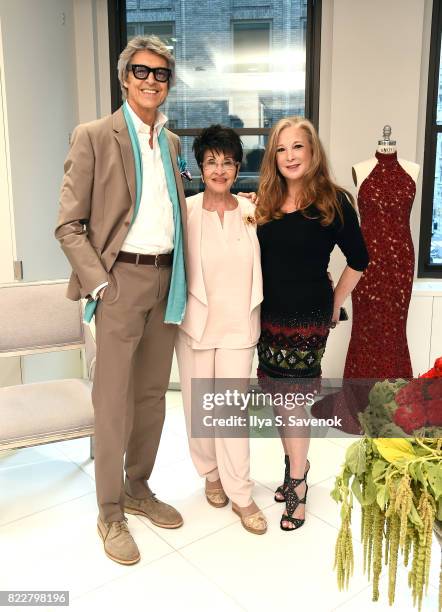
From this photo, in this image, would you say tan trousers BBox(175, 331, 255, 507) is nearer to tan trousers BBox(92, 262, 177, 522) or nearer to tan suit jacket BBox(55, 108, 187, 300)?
tan trousers BBox(92, 262, 177, 522)

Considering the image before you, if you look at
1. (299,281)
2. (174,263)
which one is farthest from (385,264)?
(174,263)

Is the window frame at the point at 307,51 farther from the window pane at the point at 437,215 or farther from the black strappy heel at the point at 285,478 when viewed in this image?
the black strappy heel at the point at 285,478

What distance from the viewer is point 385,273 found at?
3.00 m

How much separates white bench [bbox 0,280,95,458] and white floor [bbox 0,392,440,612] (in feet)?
1.18

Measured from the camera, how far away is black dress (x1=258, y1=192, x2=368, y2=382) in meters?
2.10

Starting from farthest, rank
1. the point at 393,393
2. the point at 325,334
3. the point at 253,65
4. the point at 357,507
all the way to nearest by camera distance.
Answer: the point at 253,65 → the point at 357,507 → the point at 325,334 → the point at 393,393

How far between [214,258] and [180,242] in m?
0.15

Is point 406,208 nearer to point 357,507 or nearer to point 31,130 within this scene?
point 357,507

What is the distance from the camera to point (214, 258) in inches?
83.0

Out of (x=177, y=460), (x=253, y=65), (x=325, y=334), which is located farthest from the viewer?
(x=253, y=65)

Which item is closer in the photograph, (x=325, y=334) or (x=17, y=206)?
(x=325, y=334)

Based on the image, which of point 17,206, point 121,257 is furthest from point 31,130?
point 121,257

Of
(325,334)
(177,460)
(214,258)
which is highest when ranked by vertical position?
(214,258)

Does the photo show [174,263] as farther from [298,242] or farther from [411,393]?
[411,393]
